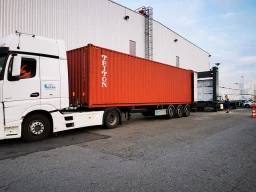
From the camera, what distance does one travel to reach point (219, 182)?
3.45 metres

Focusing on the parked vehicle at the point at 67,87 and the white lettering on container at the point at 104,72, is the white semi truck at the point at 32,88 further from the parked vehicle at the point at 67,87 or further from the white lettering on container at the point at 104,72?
the white lettering on container at the point at 104,72

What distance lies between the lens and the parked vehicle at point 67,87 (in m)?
6.14

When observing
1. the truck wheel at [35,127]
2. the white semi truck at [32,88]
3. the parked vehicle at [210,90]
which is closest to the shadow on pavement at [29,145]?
the truck wheel at [35,127]

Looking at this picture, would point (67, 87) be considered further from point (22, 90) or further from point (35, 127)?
point (35, 127)

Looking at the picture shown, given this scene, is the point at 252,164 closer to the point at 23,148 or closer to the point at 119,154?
the point at 119,154

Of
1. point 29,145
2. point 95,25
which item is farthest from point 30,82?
point 95,25

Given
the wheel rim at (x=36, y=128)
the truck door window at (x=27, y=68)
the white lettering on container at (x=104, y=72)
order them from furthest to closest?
1. the white lettering on container at (x=104, y=72)
2. the wheel rim at (x=36, y=128)
3. the truck door window at (x=27, y=68)

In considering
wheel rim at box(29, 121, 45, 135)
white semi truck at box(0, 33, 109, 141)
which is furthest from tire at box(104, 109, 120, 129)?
wheel rim at box(29, 121, 45, 135)

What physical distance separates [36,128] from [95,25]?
12.7 meters

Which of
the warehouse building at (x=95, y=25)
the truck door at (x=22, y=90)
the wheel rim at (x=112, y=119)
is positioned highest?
the warehouse building at (x=95, y=25)

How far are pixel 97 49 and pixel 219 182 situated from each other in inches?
263

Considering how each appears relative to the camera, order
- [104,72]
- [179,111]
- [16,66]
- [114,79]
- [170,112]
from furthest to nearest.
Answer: [179,111] → [170,112] → [114,79] → [104,72] → [16,66]

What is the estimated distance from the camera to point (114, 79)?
9312 millimetres

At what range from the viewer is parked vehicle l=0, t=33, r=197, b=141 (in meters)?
6.14
